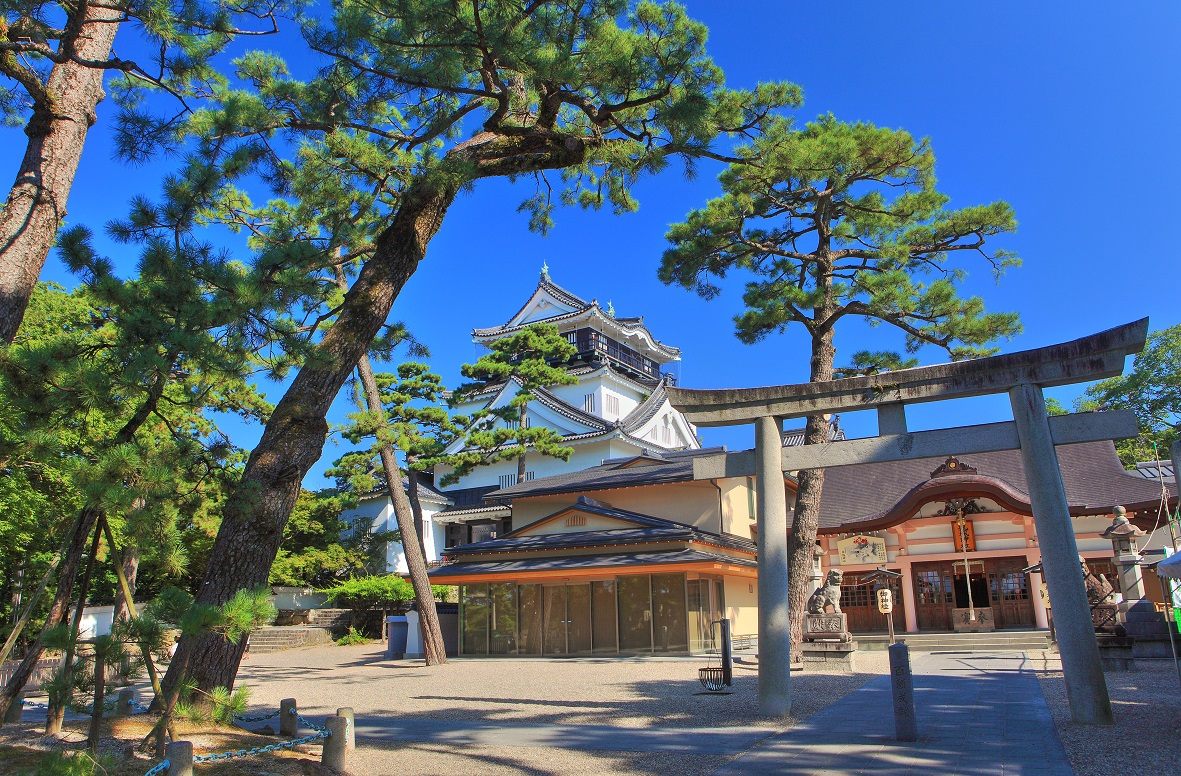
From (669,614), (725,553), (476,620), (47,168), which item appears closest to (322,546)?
(476,620)

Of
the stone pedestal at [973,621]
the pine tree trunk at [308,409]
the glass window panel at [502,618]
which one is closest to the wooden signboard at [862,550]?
the stone pedestal at [973,621]

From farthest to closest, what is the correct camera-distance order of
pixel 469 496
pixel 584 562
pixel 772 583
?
pixel 469 496, pixel 584 562, pixel 772 583

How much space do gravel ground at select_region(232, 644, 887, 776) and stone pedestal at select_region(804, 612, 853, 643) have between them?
2.29 ft

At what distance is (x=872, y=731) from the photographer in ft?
23.9

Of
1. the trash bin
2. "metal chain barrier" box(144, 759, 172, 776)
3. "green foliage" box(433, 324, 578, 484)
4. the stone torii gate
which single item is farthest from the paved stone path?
"green foliage" box(433, 324, 578, 484)

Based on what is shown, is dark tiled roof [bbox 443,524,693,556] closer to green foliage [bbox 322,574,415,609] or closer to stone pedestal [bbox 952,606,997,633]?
green foliage [bbox 322,574,415,609]

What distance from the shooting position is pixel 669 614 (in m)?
18.8

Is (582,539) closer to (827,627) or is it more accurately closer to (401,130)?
(827,627)

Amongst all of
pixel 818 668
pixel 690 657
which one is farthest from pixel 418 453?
pixel 818 668

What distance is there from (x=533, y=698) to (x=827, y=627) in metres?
6.13

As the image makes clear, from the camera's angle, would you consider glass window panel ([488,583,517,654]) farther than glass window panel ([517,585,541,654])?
Yes

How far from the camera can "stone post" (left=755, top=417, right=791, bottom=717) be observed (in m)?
8.34

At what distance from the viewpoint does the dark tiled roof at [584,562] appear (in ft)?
59.2

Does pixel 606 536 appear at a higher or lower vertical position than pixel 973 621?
higher
